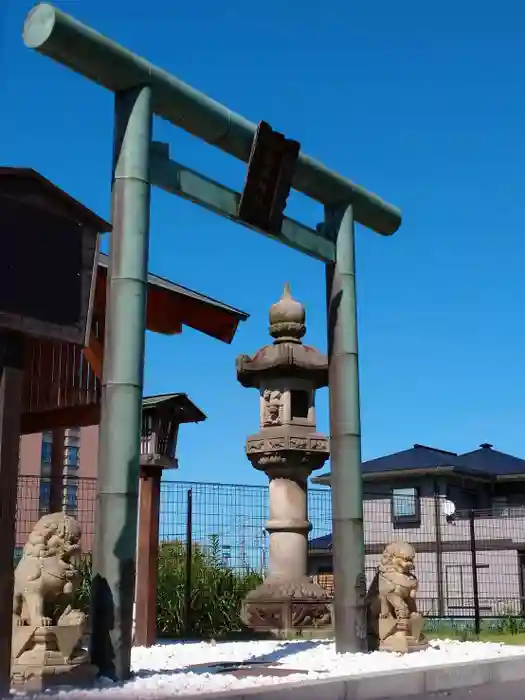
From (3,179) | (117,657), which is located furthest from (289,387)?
(3,179)

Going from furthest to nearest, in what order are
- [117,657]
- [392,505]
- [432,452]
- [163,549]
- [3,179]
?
[432,452]
[392,505]
[163,549]
[117,657]
[3,179]

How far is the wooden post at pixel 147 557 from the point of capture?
10.0 metres

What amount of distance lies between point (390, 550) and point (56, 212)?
518 centimetres

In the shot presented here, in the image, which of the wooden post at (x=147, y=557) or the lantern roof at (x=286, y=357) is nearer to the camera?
the wooden post at (x=147, y=557)

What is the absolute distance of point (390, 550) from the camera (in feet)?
30.0

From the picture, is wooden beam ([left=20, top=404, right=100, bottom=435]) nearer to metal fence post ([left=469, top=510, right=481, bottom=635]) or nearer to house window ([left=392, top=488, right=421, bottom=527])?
metal fence post ([left=469, top=510, right=481, bottom=635])

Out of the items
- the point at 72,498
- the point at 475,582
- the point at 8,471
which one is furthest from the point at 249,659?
the point at 475,582

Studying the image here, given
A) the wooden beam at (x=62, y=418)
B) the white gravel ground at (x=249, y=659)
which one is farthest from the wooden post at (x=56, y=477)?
the white gravel ground at (x=249, y=659)

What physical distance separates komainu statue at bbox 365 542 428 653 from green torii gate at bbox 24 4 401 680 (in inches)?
12.2

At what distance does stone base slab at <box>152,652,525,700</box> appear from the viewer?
570 centimetres

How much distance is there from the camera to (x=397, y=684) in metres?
6.74

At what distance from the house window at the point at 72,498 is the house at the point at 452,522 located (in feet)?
26.5

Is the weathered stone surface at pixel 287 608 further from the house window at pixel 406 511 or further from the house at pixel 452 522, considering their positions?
the house window at pixel 406 511

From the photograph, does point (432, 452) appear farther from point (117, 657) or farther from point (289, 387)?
point (117, 657)
